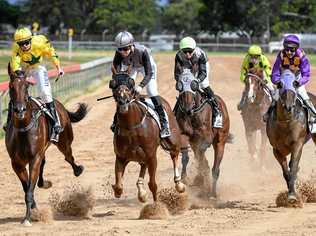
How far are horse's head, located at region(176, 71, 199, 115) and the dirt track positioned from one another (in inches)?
56.3

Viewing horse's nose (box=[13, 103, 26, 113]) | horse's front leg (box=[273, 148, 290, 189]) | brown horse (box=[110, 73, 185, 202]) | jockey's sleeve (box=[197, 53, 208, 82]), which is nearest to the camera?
horse's nose (box=[13, 103, 26, 113])

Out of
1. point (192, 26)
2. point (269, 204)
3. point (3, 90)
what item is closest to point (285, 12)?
point (192, 26)

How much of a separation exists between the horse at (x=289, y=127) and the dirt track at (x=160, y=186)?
0.58 metres

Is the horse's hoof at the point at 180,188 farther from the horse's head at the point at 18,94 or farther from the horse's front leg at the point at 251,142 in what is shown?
the horse's front leg at the point at 251,142

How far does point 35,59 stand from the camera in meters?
11.4

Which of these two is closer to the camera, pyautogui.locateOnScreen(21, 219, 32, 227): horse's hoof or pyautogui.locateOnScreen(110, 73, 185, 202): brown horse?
pyautogui.locateOnScreen(21, 219, 32, 227): horse's hoof

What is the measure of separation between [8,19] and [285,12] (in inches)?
1622

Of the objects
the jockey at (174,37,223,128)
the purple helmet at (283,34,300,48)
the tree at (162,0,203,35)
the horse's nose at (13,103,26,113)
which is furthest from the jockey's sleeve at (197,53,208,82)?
the tree at (162,0,203,35)

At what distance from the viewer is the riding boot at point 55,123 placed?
11.0m

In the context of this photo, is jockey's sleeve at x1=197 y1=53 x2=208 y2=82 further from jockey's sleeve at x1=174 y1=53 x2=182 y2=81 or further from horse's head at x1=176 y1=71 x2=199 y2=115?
jockey's sleeve at x1=174 y1=53 x2=182 y2=81

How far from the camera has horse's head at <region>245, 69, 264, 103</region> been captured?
1570 centimetres

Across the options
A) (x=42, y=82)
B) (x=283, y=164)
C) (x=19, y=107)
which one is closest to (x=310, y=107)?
(x=283, y=164)

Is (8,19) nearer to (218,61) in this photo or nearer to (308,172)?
(218,61)

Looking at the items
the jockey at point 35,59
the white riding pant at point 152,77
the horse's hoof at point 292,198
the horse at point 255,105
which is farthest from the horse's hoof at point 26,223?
the horse at point 255,105
